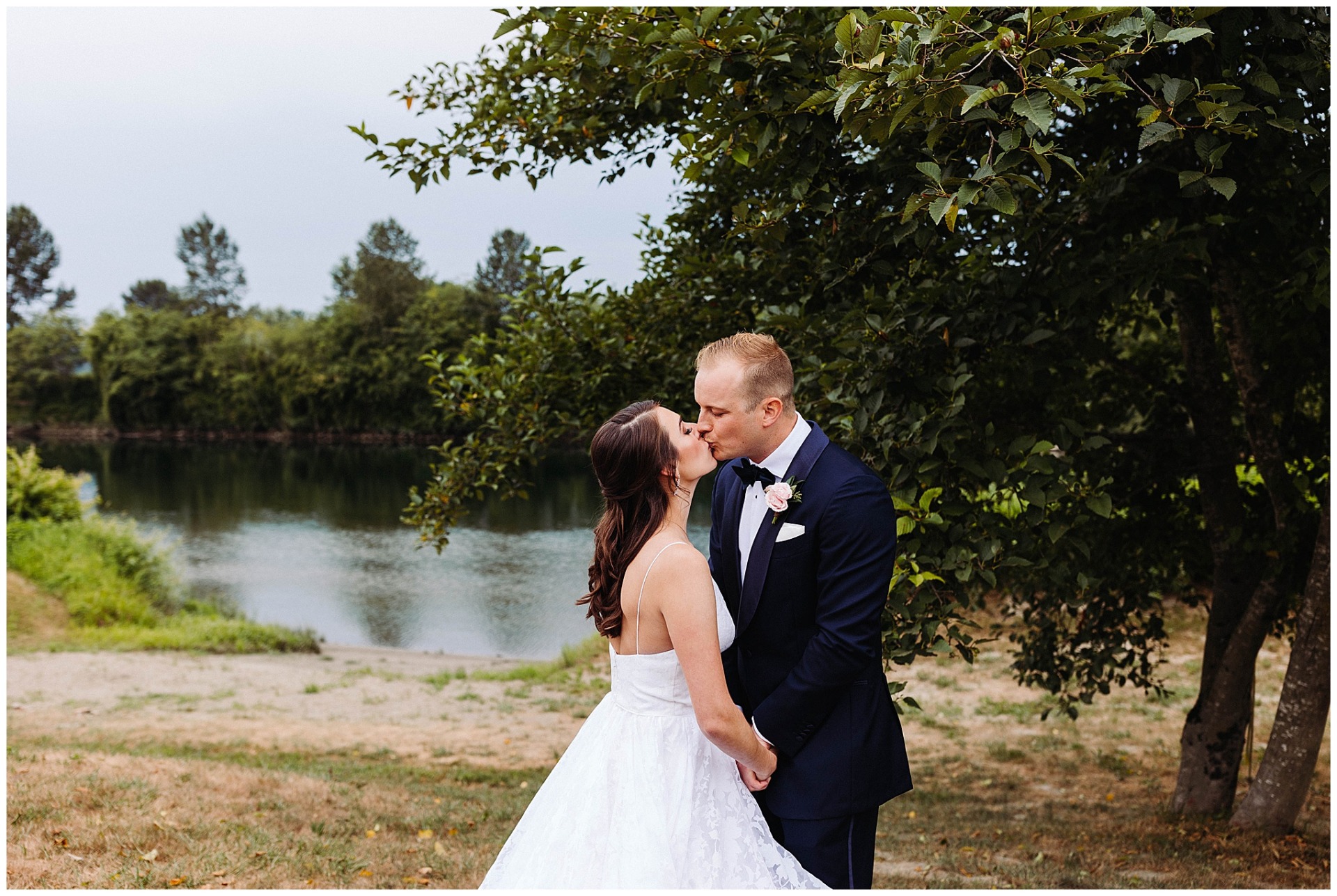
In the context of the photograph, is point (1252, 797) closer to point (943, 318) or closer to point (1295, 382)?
point (1295, 382)

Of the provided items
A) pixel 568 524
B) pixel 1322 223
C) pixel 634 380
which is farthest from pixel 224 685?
pixel 568 524

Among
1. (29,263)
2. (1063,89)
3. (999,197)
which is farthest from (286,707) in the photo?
(29,263)

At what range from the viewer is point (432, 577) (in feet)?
82.7

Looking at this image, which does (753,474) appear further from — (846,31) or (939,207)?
(846,31)

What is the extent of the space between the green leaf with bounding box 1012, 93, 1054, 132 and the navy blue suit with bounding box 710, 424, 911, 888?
3.27ft

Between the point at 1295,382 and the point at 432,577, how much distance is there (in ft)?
71.3

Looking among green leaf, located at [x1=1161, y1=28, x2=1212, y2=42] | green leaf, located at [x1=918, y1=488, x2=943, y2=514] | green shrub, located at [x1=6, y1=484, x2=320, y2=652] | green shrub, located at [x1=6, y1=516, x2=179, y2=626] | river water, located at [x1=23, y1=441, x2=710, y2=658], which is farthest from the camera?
river water, located at [x1=23, y1=441, x2=710, y2=658]

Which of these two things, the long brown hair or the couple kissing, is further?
the long brown hair

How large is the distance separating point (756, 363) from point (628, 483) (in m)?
0.50

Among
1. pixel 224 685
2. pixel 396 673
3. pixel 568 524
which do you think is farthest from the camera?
pixel 568 524

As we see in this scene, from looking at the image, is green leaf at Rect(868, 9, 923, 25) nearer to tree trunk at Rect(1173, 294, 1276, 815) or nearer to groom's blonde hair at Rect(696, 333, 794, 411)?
groom's blonde hair at Rect(696, 333, 794, 411)

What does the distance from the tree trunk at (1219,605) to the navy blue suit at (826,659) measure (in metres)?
4.35

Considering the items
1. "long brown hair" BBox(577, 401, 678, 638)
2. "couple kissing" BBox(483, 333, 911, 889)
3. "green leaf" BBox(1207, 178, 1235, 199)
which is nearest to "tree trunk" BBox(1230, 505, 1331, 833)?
"green leaf" BBox(1207, 178, 1235, 199)

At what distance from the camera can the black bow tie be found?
9.48 ft
